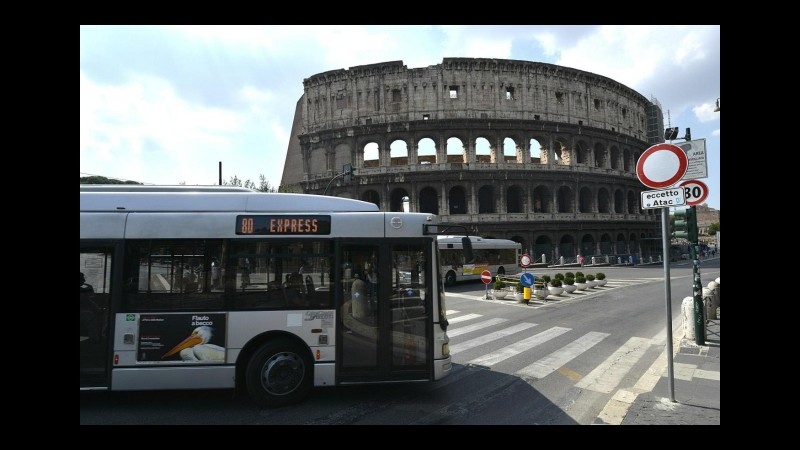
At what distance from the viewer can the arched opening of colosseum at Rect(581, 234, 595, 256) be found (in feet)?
120

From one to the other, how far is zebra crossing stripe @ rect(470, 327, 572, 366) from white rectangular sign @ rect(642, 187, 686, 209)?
382 centimetres

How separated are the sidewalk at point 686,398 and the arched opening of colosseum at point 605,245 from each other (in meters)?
35.1

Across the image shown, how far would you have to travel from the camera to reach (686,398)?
15.7ft

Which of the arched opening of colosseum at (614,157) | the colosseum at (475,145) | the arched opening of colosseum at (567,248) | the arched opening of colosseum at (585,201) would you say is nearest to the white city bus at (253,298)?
the colosseum at (475,145)

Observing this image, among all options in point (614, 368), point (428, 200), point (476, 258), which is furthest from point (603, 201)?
point (614, 368)

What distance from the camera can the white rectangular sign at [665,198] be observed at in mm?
4863

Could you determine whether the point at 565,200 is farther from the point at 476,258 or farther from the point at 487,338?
the point at 487,338

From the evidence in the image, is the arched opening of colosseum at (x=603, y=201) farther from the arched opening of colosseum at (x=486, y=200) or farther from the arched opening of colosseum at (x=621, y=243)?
the arched opening of colosseum at (x=486, y=200)

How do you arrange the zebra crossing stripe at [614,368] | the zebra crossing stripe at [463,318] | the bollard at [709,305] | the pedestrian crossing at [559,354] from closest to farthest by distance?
→ the zebra crossing stripe at [614,368], the pedestrian crossing at [559,354], the bollard at [709,305], the zebra crossing stripe at [463,318]

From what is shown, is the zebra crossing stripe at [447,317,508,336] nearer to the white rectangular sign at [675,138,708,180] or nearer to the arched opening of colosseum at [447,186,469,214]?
the white rectangular sign at [675,138,708,180]

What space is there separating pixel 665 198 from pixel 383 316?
4509mm

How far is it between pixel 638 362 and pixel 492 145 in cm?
3094
